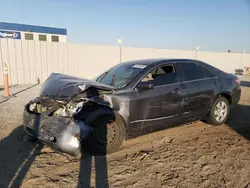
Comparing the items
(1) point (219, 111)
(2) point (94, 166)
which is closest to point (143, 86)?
(2) point (94, 166)

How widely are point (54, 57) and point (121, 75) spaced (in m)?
9.17

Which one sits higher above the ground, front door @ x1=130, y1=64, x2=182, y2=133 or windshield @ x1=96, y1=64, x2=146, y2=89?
windshield @ x1=96, y1=64, x2=146, y2=89

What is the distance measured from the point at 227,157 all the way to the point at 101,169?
2.07m

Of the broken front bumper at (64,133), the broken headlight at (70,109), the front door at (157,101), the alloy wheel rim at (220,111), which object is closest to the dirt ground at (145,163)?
the broken front bumper at (64,133)

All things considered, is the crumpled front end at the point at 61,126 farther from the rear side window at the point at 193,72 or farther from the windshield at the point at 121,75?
the rear side window at the point at 193,72

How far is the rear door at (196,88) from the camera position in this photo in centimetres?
440

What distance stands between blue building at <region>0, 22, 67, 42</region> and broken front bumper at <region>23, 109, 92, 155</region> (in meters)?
27.3

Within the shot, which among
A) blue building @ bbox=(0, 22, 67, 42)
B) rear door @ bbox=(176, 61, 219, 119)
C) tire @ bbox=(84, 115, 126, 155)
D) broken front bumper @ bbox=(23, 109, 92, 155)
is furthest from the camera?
blue building @ bbox=(0, 22, 67, 42)

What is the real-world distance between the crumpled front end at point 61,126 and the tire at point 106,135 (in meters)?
0.17

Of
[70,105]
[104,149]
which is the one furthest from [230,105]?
[70,105]

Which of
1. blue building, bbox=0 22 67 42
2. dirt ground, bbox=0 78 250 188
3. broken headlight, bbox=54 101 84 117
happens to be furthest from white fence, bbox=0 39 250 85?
blue building, bbox=0 22 67 42

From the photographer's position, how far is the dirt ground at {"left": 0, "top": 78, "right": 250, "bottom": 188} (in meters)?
2.80

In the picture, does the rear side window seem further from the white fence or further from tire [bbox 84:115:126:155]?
the white fence

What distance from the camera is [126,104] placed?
361 centimetres
